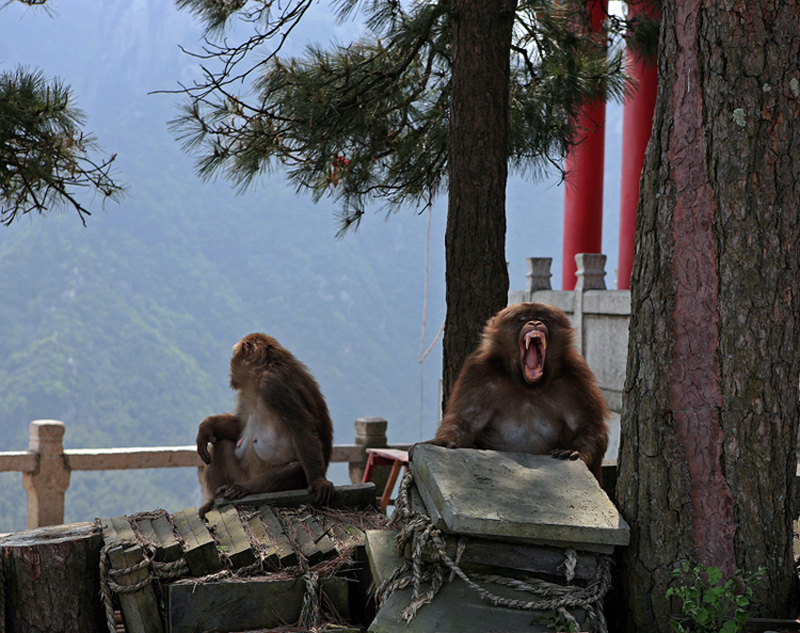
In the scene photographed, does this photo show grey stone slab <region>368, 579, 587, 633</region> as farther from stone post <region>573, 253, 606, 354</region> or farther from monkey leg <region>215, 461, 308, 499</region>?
stone post <region>573, 253, 606, 354</region>

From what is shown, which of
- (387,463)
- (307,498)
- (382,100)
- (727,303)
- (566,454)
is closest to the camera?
(727,303)

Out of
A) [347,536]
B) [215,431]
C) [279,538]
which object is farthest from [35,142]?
[347,536]

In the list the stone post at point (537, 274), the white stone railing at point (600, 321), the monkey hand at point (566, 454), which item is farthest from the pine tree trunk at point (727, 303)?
the stone post at point (537, 274)

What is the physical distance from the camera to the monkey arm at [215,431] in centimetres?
460

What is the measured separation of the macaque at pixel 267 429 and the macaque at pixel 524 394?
0.94m

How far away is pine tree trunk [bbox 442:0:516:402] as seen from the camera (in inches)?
188

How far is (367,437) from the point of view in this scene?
870 centimetres

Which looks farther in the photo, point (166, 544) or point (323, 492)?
point (323, 492)

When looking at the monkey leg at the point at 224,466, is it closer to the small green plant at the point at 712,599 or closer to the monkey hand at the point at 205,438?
the monkey hand at the point at 205,438

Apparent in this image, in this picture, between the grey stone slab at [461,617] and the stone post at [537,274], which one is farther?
the stone post at [537,274]

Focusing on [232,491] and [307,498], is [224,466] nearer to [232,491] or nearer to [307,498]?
[232,491]

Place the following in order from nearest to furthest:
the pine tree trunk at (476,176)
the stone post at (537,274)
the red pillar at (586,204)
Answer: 1. the pine tree trunk at (476,176)
2. the red pillar at (586,204)
3. the stone post at (537,274)

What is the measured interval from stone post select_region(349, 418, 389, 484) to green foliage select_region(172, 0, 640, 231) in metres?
3.10

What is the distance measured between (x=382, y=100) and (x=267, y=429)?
8.24 feet
